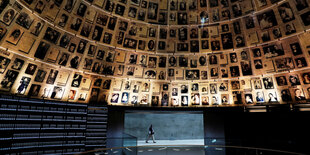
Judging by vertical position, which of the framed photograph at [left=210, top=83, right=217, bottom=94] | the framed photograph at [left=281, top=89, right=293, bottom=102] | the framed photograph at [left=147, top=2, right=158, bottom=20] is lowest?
the framed photograph at [left=281, top=89, right=293, bottom=102]

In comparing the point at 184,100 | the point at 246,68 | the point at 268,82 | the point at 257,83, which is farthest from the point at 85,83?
the point at 268,82

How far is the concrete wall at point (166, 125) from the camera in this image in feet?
59.0

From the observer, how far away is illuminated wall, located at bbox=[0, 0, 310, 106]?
1013 centimetres

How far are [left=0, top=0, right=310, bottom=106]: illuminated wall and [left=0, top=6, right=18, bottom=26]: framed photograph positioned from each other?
0.14ft

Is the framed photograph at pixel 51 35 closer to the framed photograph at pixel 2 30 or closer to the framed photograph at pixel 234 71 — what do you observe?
the framed photograph at pixel 2 30

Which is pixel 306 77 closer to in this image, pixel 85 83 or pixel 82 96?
pixel 85 83

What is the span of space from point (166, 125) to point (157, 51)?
27.0 ft

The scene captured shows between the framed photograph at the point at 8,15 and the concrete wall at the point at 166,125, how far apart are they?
39.4ft

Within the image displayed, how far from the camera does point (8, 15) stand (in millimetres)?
8602

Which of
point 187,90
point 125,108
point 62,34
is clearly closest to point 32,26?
point 62,34

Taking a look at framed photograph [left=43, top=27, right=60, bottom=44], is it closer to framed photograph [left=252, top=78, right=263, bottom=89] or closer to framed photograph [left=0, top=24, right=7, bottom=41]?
framed photograph [left=0, top=24, right=7, bottom=41]

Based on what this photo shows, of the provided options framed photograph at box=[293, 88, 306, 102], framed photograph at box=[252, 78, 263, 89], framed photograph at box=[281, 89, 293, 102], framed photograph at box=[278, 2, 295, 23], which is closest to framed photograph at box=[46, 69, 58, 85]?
framed photograph at box=[252, 78, 263, 89]

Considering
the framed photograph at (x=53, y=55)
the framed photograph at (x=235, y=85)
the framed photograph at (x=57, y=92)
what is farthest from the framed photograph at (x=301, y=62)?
the framed photograph at (x=57, y=92)

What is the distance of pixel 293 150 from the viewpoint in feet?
28.2
